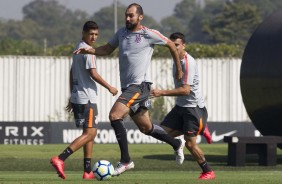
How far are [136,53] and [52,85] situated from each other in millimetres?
29247

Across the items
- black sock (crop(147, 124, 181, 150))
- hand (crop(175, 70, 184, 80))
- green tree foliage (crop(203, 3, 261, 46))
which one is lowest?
black sock (crop(147, 124, 181, 150))

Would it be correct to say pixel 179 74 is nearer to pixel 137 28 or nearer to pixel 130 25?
pixel 137 28

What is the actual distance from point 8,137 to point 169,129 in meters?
16.7

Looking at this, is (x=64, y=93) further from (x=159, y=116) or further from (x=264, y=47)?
(x=264, y=47)

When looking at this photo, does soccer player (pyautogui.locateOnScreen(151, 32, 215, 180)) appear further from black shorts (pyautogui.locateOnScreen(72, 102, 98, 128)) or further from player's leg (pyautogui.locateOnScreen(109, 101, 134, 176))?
black shorts (pyautogui.locateOnScreen(72, 102, 98, 128))

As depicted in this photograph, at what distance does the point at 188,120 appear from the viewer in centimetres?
1777

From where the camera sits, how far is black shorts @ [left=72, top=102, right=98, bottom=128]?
1738cm

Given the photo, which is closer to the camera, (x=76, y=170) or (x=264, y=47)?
(x=76, y=170)

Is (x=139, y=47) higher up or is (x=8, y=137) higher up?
(x=139, y=47)

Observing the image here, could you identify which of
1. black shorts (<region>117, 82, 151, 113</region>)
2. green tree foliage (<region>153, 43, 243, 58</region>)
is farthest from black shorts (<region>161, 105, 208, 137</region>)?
green tree foliage (<region>153, 43, 243, 58</region>)

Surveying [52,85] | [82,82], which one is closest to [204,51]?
[52,85]

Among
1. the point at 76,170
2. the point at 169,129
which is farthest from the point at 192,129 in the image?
the point at 76,170

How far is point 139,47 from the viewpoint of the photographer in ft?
53.6

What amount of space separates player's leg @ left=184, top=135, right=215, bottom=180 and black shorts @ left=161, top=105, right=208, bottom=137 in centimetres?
12
